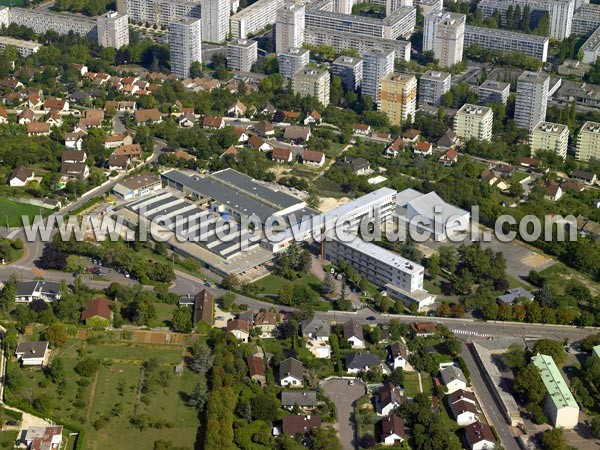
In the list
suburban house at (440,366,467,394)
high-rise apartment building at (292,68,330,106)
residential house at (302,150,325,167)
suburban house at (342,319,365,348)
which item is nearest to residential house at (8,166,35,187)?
Result: residential house at (302,150,325,167)

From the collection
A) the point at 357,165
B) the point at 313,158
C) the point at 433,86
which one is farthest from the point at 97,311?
the point at 433,86

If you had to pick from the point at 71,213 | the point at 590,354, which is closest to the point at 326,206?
the point at 71,213

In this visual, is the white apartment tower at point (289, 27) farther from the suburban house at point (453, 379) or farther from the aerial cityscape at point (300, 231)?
the suburban house at point (453, 379)

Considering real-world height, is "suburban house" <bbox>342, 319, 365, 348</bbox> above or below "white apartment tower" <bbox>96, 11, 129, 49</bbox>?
below

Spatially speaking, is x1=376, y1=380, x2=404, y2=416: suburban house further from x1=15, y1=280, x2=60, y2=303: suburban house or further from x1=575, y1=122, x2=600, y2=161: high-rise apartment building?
x1=575, y1=122, x2=600, y2=161: high-rise apartment building

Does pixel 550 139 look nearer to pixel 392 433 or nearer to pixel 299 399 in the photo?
pixel 299 399
